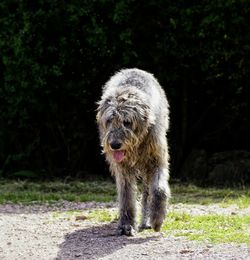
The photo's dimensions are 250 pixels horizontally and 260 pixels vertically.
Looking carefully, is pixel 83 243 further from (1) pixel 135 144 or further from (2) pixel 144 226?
(1) pixel 135 144

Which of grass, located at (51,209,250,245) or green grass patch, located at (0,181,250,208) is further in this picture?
green grass patch, located at (0,181,250,208)

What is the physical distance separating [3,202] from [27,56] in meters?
2.71

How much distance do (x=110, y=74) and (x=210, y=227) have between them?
529 cm

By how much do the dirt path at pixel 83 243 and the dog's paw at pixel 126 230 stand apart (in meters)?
0.07

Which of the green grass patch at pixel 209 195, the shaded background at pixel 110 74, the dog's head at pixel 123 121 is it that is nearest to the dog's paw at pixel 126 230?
the dog's head at pixel 123 121

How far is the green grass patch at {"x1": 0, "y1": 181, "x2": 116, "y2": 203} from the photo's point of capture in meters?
10.9

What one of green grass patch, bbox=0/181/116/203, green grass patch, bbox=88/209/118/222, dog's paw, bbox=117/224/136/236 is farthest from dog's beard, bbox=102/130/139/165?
green grass patch, bbox=0/181/116/203

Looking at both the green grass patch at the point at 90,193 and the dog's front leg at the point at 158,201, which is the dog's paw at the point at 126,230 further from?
the green grass patch at the point at 90,193

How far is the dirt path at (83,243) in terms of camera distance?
6.98m

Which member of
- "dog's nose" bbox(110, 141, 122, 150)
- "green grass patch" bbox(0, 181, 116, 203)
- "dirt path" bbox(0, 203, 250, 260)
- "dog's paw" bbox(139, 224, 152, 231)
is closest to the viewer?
"dirt path" bbox(0, 203, 250, 260)

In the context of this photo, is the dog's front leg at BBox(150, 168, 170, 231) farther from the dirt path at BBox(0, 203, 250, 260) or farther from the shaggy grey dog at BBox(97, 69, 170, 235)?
the dirt path at BBox(0, 203, 250, 260)

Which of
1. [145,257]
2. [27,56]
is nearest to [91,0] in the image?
[27,56]

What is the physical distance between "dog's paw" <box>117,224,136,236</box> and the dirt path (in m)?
0.07

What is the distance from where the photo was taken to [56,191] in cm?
1191
